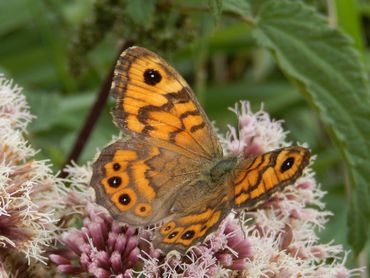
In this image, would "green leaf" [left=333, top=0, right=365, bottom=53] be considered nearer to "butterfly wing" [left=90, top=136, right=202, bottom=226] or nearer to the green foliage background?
the green foliage background

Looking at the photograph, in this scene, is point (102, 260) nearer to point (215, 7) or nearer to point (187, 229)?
point (187, 229)

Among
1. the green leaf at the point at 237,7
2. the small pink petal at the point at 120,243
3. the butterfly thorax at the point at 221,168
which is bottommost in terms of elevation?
the small pink petal at the point at 120,243

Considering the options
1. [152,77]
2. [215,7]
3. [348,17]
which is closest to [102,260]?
[152,77]

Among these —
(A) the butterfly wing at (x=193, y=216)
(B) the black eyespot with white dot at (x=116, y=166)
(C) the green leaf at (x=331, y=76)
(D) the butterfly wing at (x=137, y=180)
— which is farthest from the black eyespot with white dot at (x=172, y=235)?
(C) the green leaf at (x=331, y=76)

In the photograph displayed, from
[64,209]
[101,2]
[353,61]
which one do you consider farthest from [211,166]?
[101,2]

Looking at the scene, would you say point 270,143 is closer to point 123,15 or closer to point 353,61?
point 353,61

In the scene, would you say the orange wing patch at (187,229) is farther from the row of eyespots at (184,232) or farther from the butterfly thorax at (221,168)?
the butterfly thorax at (221,168)

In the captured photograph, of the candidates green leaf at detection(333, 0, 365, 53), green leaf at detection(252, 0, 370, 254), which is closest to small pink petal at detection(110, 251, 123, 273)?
green leaf at detection(252, 0, 370, 254)
